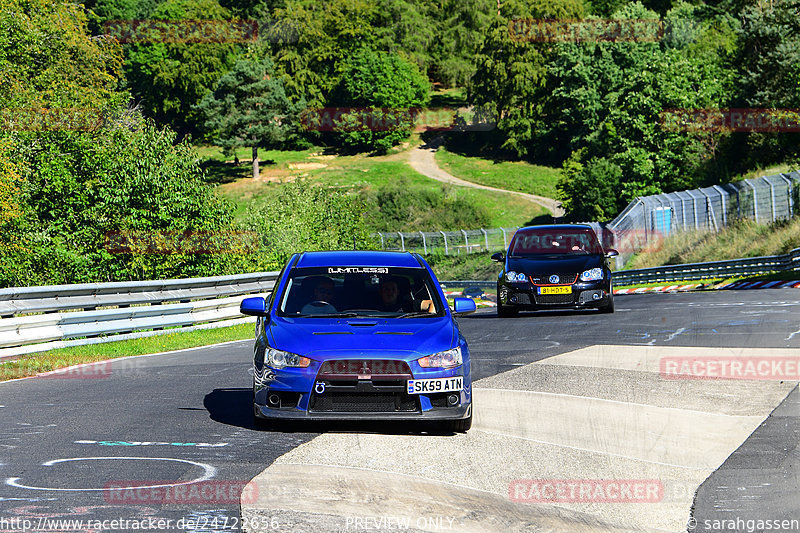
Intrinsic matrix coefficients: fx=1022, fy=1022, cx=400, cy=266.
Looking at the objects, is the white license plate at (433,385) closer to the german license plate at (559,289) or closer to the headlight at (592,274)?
the german license plate at (559,289)

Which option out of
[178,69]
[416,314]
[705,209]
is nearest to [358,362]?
[416,314]

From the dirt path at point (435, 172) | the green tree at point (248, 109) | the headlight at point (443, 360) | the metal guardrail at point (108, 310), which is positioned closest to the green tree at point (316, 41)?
the green tree at point (248, 109)

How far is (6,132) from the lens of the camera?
32375 mm

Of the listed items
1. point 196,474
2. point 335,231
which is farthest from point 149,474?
point 335,231

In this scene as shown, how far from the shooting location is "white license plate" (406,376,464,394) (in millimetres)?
7797

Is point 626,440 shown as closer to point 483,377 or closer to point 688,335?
point 483,377

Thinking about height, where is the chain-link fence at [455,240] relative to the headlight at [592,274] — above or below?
below

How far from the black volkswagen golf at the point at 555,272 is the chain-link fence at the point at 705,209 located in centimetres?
2347

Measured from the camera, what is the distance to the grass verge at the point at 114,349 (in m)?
13.5

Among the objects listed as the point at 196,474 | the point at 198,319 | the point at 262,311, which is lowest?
the point at 198,319

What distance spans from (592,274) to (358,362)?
12113 mm

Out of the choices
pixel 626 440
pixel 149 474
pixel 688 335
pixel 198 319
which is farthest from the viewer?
pixel 198 319

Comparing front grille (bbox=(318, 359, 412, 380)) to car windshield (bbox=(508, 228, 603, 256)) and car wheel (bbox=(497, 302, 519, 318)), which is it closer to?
car wheel (bbox=(497, 302, 519, 318))

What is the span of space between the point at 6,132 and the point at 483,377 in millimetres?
25232
